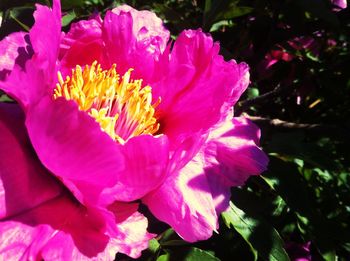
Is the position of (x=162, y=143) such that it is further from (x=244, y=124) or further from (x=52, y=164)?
(x=244, y=124)

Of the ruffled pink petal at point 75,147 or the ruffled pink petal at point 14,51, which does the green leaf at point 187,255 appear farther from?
the ruffled pink petal at point 14,51

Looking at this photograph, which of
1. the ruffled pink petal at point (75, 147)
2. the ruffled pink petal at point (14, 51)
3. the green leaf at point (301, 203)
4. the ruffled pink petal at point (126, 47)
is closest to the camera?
the ruffled pink petal at point (75, 147)

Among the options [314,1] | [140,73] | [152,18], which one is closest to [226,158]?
[140,73]

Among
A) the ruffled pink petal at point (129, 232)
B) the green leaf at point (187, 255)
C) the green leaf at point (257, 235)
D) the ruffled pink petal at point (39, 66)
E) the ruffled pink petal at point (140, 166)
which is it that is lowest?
the green leaf at point (187, 255)

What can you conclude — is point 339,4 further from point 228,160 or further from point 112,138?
point 112,138

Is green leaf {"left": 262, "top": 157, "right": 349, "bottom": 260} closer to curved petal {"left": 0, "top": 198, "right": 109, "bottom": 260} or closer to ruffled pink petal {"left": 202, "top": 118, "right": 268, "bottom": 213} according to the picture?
ruffled pink petal {"left": 202, "top": 118, "right": 268, "bottom": 213}

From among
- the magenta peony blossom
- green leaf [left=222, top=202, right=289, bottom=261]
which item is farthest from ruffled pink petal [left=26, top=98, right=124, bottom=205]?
green leaf [left=222, top=202, right=289, bottom=261]

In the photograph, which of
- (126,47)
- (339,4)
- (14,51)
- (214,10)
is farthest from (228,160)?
(339,4)

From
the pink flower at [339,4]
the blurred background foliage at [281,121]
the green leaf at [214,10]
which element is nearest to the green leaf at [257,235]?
the blurred background foliage at [281,121]
